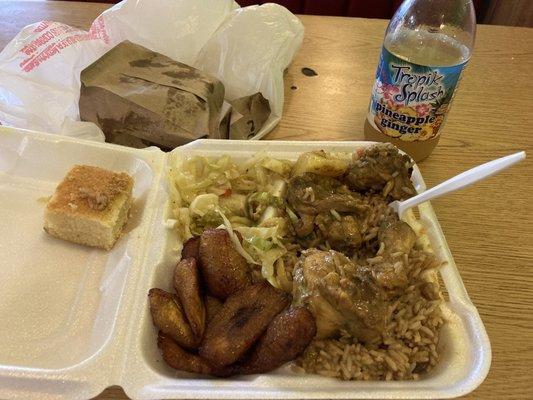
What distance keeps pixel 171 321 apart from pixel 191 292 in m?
0.08

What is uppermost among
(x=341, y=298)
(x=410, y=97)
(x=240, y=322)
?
(x=410, y=97)

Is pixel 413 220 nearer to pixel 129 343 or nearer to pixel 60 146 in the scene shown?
pixel 129 343

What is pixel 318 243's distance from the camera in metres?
1.25

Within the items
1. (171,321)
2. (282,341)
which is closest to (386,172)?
(282,341)

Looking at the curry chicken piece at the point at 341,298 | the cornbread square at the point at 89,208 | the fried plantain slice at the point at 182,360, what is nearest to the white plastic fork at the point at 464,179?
the curry chicken piece at the point at 341,298

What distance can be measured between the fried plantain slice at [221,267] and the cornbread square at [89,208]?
11.5 inches

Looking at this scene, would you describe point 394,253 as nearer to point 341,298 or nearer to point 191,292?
point 341,298

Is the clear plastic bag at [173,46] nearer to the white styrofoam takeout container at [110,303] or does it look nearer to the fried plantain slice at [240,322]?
the white styrofoam takeout container at [110,303]

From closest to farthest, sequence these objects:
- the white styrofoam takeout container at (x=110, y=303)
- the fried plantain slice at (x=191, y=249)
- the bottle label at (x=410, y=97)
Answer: the white styrofoam takeout container at (x=110, y=303) < the fried plantain slice at (x=191, y=249) < the bottle label at (x=410, y=97)

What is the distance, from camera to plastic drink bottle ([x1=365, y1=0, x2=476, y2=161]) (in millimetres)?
1335

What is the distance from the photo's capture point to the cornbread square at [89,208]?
1258 millimetres

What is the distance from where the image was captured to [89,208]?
1.28 metres

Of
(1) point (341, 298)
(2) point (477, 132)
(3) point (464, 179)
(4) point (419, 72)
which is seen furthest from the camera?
(2) point (477, 132)

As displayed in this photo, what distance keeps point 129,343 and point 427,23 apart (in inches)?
51.2
